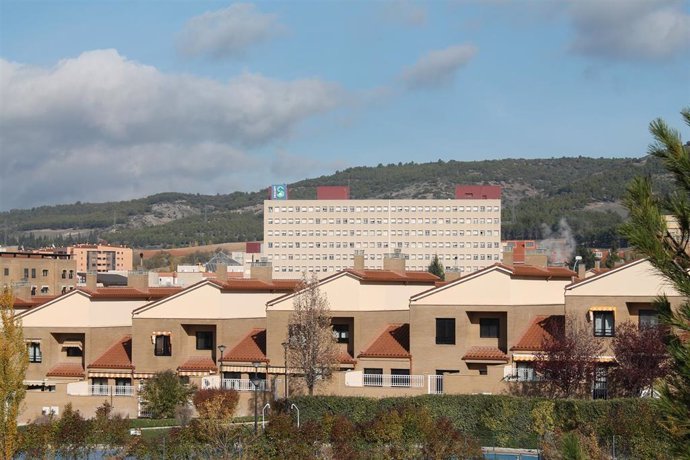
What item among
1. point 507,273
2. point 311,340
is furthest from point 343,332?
point 507,273

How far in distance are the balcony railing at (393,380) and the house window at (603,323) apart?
865 cm

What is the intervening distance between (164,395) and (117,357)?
9.23 meters

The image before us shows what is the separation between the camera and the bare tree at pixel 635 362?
48903 millimetres

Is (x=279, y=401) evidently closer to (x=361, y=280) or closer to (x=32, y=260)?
(x=361, y=280)

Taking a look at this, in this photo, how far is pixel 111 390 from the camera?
2483 inches

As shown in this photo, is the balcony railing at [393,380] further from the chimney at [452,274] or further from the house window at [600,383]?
the chimney at [452,274]

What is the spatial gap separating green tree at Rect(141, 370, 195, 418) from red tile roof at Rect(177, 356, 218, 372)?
391cm

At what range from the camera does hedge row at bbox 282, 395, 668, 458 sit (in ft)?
137

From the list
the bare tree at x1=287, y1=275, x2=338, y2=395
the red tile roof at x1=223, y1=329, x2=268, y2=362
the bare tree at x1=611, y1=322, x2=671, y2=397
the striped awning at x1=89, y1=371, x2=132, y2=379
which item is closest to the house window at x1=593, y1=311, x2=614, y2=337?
the bare tree at x1=611, y1=322, x2=671, y2=397

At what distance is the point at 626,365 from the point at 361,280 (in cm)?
1663

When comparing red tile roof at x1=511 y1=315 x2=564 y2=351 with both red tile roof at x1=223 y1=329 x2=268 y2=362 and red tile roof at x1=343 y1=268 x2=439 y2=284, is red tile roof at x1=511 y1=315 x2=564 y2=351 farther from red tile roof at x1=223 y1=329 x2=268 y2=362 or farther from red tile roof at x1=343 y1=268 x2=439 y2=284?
red tile roof at x1=223 y1=329 x2=268 y2=362

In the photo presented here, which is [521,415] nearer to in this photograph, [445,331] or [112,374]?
[445,331]

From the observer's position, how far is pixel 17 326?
34250 mm

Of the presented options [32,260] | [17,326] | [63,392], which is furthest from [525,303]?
[32,260]
